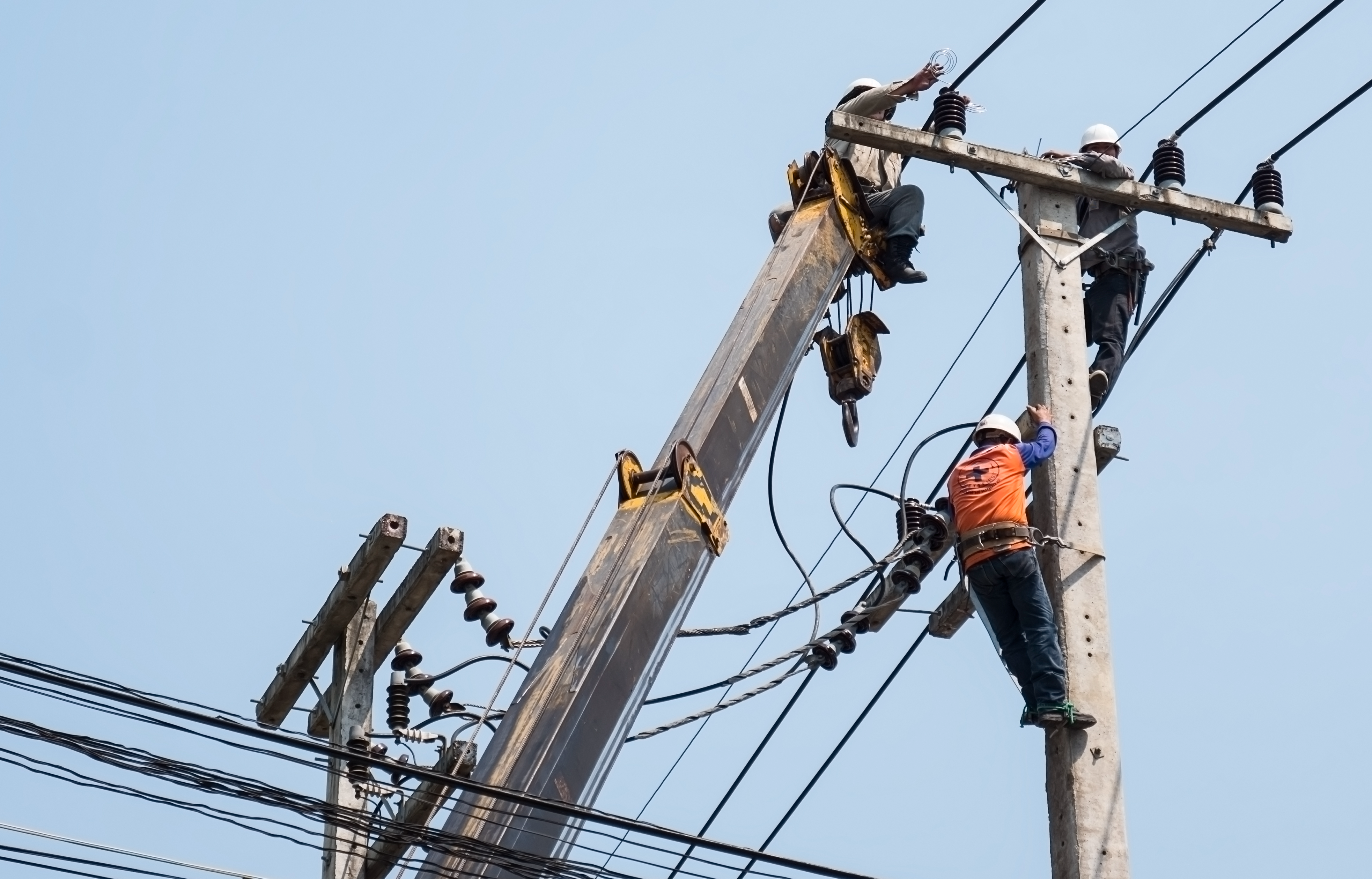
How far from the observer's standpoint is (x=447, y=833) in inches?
293

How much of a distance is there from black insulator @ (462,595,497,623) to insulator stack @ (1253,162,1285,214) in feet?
14.1

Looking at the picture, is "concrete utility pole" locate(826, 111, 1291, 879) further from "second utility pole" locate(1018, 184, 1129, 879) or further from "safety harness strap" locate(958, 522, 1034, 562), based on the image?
"safety harness strap" locate(958, 522, 1034, 562)

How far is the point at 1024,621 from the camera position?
9023 mm

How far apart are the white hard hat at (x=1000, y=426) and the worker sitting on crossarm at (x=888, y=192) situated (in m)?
1.74

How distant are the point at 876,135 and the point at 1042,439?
179cm

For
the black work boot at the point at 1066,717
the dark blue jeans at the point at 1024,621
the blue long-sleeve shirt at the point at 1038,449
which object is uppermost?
the blue long-sleeve shirt at the point at 1038,449

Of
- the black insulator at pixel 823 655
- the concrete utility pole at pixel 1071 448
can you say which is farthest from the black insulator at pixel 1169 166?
the black insulator at pixel 823 655

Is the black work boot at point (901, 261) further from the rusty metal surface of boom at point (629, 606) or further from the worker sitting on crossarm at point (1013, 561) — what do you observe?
the worker sitting on crossarm at point (1013, 561)

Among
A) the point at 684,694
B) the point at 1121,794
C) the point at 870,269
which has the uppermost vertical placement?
the point at 870,269

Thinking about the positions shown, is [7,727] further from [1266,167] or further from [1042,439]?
[1266,167]

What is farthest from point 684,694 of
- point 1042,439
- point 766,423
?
point 1042,439

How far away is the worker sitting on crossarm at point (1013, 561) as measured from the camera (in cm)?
881

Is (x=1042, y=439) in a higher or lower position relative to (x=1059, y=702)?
higher

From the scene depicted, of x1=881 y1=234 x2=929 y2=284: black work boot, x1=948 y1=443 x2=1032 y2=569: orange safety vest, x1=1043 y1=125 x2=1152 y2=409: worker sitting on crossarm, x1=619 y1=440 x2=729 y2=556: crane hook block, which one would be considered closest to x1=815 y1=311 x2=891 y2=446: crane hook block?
x1=881 y1=234 x2=929 y2=284: black work boot
